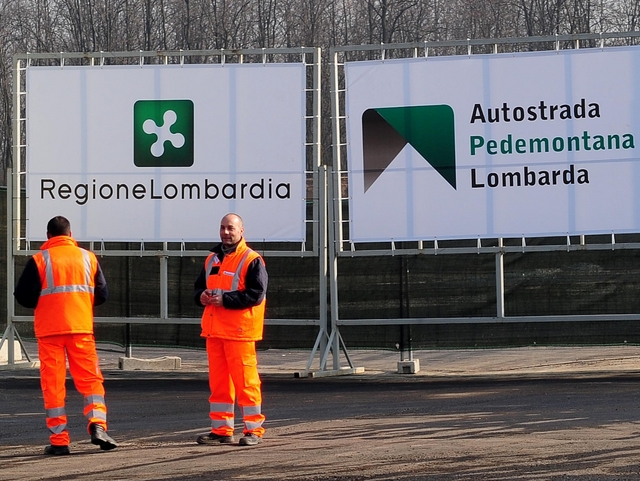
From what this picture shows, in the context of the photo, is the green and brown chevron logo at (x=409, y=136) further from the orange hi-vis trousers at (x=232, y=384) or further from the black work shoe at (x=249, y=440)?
the black work shoe at (x=249, y=440)

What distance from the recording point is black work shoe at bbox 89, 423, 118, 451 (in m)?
8.34

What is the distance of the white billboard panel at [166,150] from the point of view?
13.2 m

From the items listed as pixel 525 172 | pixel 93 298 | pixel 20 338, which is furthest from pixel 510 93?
pixel 20 338

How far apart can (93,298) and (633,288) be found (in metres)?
7.87

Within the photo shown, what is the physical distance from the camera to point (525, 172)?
507 inches

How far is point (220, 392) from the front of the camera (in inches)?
344

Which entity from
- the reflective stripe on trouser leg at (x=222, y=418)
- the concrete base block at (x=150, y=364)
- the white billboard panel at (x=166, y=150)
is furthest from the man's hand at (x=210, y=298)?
the concrete base block at (x=150, y=364)

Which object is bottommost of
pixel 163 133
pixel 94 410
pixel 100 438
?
pixel 100 438

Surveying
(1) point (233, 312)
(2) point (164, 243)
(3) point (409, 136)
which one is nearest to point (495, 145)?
(3) point (409, 136)

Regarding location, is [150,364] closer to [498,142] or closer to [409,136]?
[409,136]

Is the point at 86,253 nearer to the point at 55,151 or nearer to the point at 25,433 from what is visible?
the point at 25,433

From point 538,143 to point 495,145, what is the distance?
0.52 meters

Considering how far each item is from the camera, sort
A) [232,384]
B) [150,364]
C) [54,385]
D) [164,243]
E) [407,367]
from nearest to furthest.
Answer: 1. [54,385]
2. [232,384]
3. [407,367]
4. [164,243]
5. [150,364]

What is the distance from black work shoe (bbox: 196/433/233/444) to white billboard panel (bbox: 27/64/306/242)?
4786 millimetres
